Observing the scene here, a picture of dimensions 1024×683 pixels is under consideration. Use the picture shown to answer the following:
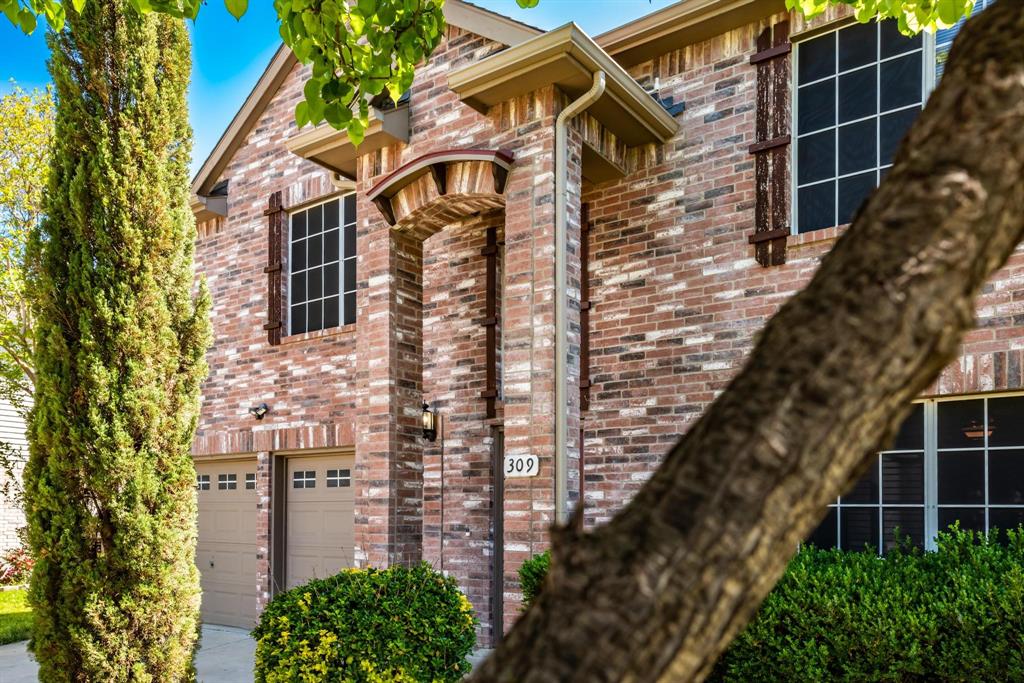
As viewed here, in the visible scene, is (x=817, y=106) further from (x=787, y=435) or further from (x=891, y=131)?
(x=787, y=435)

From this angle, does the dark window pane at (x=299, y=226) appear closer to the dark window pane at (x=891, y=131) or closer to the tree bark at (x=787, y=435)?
the dark window pane at (x=891, y=131)

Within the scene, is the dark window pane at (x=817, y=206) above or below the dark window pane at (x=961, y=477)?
above

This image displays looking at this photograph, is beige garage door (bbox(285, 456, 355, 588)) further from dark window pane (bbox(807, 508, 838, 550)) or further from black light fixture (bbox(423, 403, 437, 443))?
dark window pane (bbox(807, 508, 838, 550))

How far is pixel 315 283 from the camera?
11055 millimetres

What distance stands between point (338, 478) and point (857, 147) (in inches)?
266

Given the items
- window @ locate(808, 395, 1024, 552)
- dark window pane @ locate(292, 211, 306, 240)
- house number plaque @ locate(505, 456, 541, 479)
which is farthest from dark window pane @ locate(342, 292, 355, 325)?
window @ locate(808, 395, 1024, 552)

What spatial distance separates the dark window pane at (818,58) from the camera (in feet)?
24.2

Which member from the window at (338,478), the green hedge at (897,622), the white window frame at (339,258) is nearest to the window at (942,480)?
the green hedge at (897,622)

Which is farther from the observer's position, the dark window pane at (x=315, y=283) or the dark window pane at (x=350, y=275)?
the dark window pane at (x=315, y=283)

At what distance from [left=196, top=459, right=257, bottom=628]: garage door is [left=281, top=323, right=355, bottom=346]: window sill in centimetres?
185

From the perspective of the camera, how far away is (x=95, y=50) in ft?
23.4

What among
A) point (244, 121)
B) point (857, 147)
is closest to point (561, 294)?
point (857, 147)

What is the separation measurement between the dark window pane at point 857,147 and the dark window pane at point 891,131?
0.06m

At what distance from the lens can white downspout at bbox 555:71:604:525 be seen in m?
6.75
